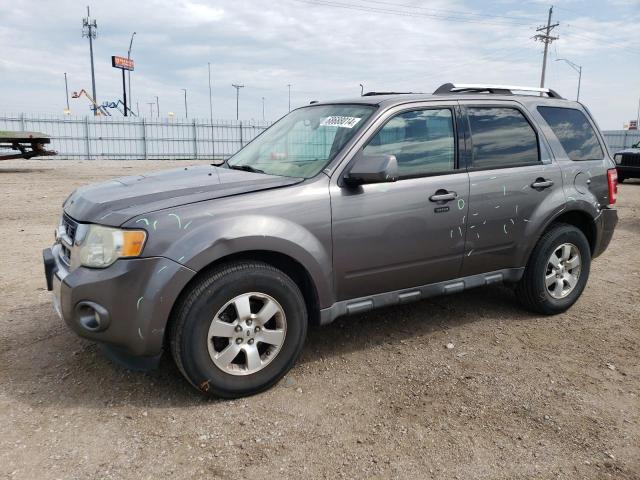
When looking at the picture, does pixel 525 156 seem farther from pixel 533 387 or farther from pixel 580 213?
pixel 533 387

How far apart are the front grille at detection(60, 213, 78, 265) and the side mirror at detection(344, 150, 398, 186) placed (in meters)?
1.66

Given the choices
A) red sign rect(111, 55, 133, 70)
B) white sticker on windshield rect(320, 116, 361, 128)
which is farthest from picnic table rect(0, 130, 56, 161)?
red sign rect(111, 55, 133, 70)

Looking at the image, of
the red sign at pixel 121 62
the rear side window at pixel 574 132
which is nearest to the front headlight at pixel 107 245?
the rear side window at pixel 574 132

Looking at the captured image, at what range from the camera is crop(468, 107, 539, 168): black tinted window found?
12.9 ft

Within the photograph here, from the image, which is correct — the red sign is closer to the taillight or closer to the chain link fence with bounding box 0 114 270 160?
the chain link fence with bounding box 0 114 270 160

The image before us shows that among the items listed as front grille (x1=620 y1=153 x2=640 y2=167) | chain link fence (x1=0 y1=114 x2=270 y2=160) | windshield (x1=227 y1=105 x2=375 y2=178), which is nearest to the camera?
windshield (x1=227 y1=105 x2=375 y2=178)

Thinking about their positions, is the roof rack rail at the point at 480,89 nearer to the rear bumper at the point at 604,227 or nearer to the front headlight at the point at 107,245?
the rear bumper at the point at 604,227

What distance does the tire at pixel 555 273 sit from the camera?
4.28 meters

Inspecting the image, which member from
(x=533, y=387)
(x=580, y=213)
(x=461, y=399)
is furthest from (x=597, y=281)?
(x=461, y=399)

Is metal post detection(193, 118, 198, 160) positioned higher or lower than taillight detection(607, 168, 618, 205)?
higher

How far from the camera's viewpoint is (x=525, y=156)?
418 centimetres

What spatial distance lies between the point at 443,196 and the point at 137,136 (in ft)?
95.5

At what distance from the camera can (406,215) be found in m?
3.48

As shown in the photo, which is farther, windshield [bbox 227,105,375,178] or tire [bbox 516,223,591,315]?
tire [bbox 516,223,591,315]
